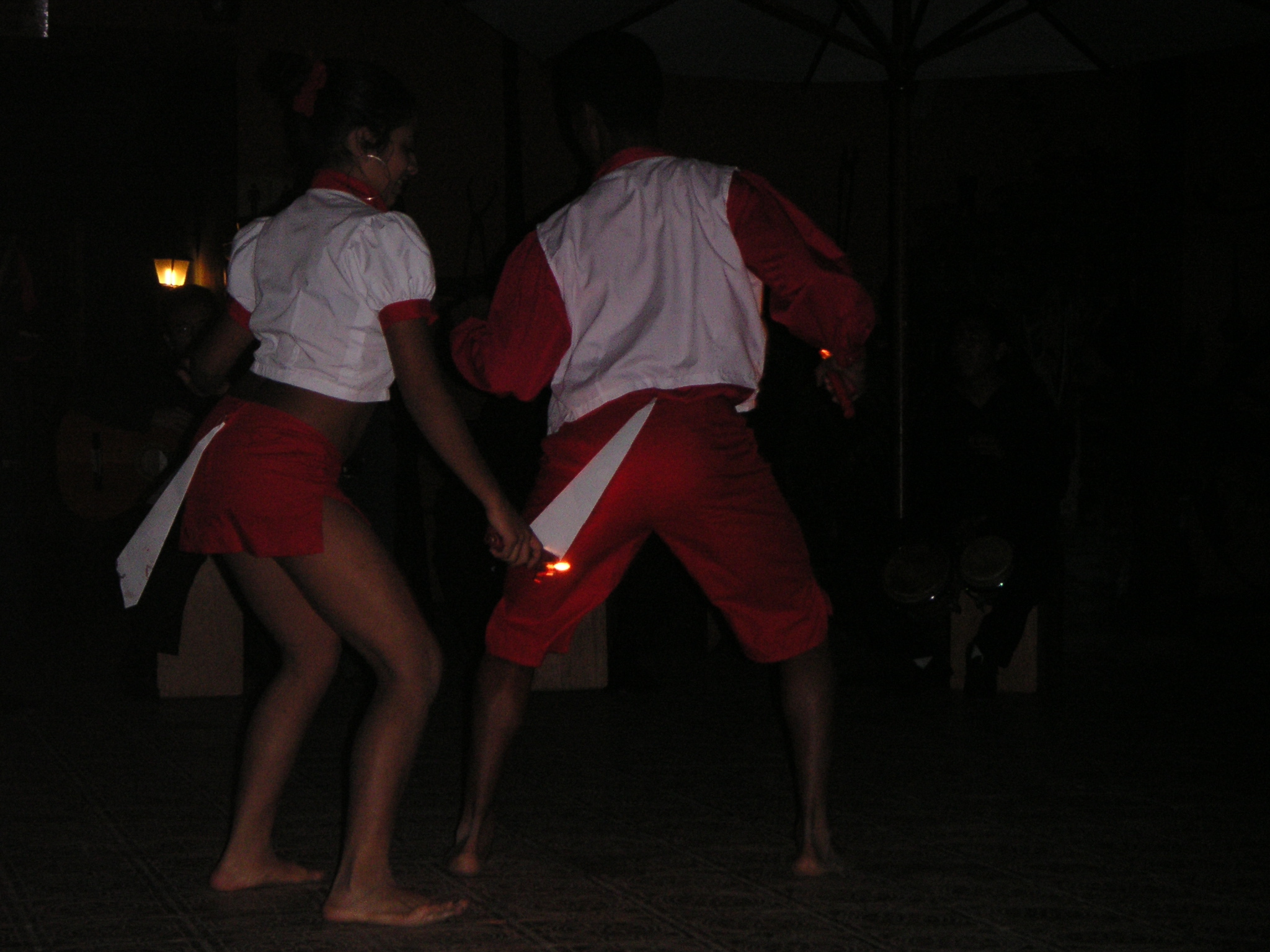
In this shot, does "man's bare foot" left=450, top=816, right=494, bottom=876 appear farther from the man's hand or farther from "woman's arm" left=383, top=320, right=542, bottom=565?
the man's hand

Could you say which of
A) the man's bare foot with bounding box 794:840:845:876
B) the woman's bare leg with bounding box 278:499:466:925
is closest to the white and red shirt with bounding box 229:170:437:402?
the woman's bare leg with bounding box 278:499:466:925

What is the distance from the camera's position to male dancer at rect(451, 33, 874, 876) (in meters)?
2.96

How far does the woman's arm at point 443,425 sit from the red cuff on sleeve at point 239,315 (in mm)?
328

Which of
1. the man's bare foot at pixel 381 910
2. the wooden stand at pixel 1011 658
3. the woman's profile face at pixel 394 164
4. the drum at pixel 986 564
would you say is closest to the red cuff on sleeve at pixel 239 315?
the woman's profile face at pixel 394 164

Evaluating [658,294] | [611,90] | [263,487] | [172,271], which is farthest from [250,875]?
[172,271]

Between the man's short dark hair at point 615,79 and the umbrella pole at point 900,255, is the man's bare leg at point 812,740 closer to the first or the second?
the man's short dark hair at point 615,79

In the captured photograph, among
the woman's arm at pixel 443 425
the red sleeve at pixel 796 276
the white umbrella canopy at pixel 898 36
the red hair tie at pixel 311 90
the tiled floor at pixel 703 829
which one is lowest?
the tiled floor at pixel 703 829

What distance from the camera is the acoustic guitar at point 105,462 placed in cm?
625

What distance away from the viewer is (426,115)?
28.5 ft

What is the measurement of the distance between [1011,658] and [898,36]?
2.29 meters

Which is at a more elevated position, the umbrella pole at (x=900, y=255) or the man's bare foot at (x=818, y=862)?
A: the umbrella pole at (x=900, y=255)

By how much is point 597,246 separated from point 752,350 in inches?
14.9

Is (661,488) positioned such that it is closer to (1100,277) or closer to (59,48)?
(1100,277)

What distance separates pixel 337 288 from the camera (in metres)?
2.61
